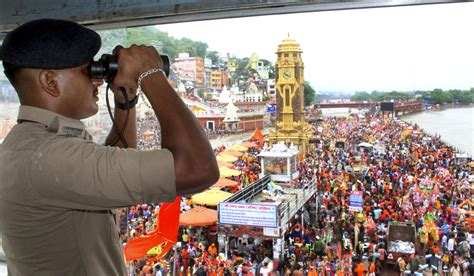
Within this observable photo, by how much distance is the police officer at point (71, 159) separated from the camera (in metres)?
0.40

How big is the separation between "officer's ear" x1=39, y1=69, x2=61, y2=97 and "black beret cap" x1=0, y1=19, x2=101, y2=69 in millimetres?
14

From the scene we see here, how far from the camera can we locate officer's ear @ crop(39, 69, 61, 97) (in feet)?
1.51

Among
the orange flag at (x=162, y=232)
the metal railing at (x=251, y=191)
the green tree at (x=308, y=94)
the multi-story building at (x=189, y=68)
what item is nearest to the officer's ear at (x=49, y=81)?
the orange flag at (x=162, y=232)

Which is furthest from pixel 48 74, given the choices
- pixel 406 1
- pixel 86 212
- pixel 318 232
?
pixel 318 232

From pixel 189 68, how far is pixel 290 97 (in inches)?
64.7

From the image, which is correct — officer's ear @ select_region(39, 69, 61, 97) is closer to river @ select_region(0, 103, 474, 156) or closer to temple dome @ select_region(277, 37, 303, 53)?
river @ select_region(0, 103, 474, 156)

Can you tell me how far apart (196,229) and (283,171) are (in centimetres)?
113

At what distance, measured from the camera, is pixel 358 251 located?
3152mm

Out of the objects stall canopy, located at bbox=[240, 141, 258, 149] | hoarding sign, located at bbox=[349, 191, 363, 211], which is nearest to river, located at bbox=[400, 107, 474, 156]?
hoarding sign, located at bbox=[349, 191, 363, 211]

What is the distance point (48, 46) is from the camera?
44cm

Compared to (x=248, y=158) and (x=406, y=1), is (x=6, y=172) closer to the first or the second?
(x=406, y=1)

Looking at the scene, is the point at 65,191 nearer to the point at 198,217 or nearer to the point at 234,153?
the point at 198,217

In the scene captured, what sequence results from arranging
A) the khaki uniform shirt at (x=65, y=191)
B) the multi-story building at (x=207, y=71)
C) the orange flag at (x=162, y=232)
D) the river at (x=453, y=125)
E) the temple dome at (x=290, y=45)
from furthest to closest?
the temple dome at (x=290, y=45) → the multi-story building at (x=207, y=71) → the river at (x=453, y=125) → the orange flag at (x=162, y=232) → the khaki uniform shirt at (x=65, y=191)

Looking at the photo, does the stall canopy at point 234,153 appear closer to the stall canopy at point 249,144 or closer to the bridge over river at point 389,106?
the stall canopy at point 249,144
